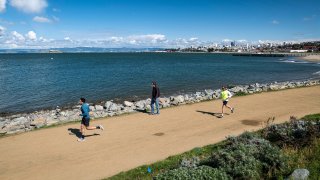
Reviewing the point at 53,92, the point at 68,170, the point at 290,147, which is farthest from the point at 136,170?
the point at 53,92

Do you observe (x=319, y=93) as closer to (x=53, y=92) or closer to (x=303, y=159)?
Result: (x=303, y=159)

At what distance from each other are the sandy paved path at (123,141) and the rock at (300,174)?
499 centimetres

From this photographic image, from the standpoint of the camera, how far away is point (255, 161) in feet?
24.5

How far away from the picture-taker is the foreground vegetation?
680 cm

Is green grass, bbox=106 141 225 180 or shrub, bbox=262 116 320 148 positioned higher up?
shrub, bbox=262 116 320 148

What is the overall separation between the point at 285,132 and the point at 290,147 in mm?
1080

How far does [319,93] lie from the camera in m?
23.4

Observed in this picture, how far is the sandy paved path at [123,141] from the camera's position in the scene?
991 cm

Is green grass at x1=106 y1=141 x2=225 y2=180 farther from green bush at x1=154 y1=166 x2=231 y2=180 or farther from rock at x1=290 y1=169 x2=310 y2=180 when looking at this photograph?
rock at x1=290 y1=169 x2=310 y2=180

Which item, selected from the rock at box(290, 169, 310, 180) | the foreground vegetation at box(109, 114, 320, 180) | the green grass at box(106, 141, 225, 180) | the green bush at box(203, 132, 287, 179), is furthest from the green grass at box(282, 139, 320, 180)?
the green grass at box(106, 141, 225, 180)

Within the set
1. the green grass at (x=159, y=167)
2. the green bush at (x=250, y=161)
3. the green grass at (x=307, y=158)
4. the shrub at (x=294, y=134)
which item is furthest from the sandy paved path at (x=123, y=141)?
the green grass at (x=307, y=158)

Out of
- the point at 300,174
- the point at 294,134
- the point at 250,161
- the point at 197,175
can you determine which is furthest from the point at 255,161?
the point at 294,134

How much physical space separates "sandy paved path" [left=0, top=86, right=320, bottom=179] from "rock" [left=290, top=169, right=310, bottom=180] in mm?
4986

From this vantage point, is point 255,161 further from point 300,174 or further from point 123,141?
point 123,141
